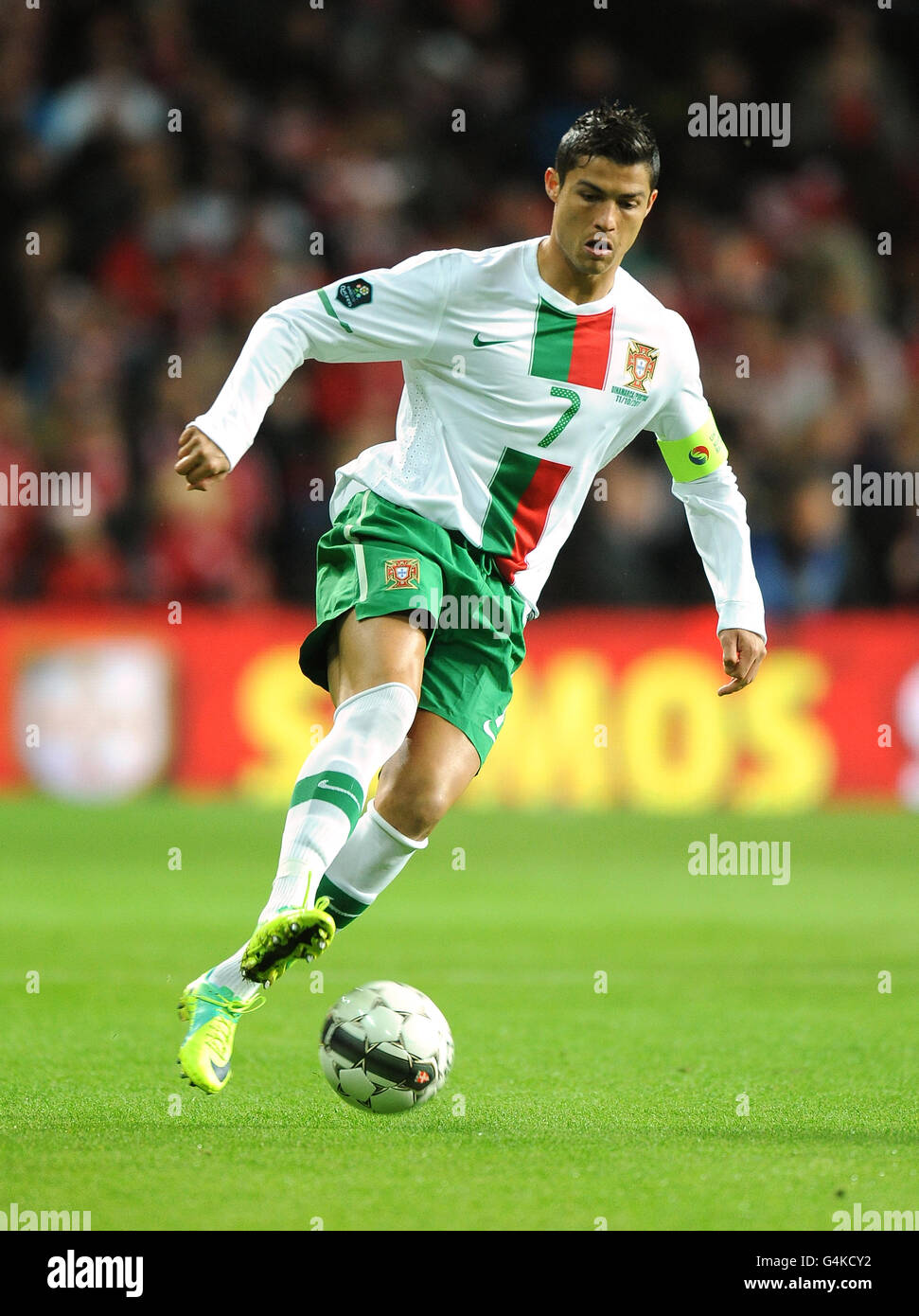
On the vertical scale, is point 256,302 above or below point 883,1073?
above

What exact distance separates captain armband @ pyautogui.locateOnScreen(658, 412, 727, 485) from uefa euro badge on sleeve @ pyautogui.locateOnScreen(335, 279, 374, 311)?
3.15ft

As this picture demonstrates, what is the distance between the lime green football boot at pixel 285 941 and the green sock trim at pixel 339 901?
84 centimetres

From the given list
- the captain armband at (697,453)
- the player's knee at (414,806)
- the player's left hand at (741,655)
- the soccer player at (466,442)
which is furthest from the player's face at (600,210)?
the player's knee at (414,806)

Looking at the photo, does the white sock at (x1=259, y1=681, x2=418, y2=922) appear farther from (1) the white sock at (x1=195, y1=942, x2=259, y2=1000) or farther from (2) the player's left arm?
(2) the player's left arm

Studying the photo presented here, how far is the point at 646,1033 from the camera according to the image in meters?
5.68

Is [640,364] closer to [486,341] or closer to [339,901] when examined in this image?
[486,341]

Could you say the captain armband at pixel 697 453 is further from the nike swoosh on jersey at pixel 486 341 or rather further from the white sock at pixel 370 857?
the white sock at pixel 370 857

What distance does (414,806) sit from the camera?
4688 millimetres

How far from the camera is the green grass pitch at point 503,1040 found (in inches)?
145

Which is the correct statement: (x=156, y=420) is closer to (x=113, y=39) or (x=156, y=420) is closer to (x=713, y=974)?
(x=113, y=39)

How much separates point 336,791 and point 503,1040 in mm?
1598

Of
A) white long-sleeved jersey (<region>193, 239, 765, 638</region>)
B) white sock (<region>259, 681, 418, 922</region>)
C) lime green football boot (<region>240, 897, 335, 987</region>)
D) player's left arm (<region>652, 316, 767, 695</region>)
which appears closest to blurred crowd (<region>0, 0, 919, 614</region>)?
player's left arm (<region>652, 316, 767, 695</region>)

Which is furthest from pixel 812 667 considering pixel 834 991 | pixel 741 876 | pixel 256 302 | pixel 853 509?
pixel 834 991

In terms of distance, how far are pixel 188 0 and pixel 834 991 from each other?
1081 centimetres
